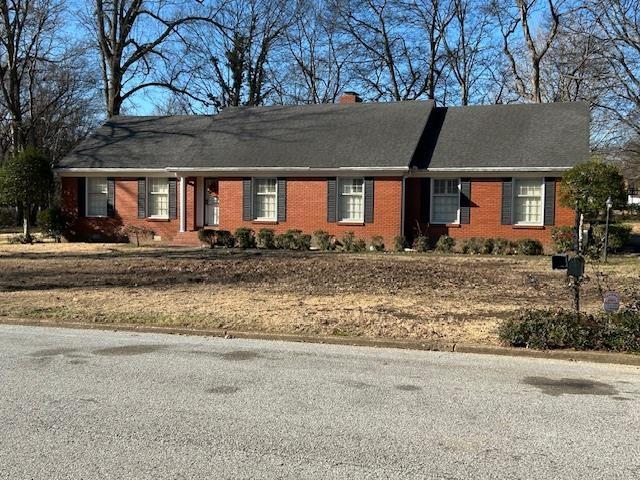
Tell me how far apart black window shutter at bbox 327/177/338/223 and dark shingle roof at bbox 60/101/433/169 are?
0.72 meters

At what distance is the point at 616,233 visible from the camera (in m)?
20.8

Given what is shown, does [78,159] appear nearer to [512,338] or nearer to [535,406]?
[512,338]

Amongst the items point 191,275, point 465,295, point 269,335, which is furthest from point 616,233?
point 269,335

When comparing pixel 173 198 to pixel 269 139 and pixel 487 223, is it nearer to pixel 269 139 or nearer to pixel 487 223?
pixel 269 139

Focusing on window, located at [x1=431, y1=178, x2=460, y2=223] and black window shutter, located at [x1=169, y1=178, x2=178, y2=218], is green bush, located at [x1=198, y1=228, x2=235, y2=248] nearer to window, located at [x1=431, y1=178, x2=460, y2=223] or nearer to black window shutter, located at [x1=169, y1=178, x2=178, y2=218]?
black window shutter, located at [x1=169, y1=178, x2=178, y2=218]

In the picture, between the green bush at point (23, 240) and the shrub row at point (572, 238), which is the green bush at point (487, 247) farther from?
the green bush at point (23, 240)

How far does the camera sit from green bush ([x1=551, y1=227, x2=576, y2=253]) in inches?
792

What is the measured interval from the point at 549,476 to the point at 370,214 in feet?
62.1

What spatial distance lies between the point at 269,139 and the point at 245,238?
5.23 metres

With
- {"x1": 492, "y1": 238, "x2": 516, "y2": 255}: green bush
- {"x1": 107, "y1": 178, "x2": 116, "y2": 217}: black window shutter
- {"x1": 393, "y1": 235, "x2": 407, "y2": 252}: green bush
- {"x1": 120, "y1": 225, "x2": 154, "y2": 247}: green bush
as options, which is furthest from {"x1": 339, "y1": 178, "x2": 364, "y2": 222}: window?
{"x1": 107, "y1": 178, "x2": 116, "y2": 217}: black window shutter

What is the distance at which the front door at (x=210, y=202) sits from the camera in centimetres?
2631

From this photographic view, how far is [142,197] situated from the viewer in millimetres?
26578

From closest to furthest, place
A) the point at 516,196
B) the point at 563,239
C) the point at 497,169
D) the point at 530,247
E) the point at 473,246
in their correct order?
the point at 563,239
the point at 530,247
the point at 473,246
the point at 497,169
the point at 516,196

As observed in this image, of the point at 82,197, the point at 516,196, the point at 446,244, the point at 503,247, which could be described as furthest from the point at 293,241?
the point at 82,197
